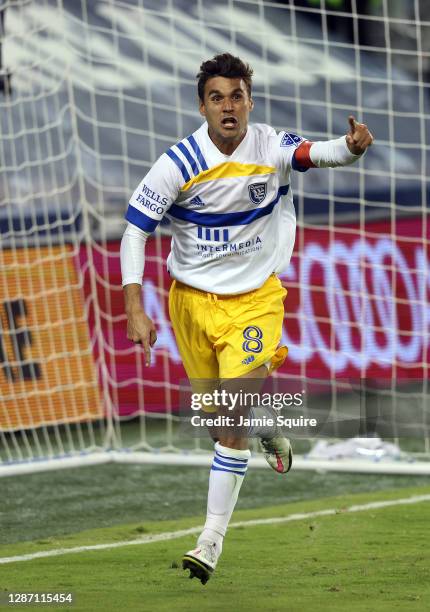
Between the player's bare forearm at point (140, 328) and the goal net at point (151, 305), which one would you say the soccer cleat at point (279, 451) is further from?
the goal net at point (151, 305)

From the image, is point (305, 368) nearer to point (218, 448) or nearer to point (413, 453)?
point (413, 453)

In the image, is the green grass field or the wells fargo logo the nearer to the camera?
the green grass field

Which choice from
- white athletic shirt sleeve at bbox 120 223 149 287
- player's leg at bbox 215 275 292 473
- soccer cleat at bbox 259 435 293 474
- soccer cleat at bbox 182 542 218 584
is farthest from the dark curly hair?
soccer cleat at bbox 182 542 218 584

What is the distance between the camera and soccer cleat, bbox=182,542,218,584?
5.32 m

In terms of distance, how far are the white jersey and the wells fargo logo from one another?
13.5 ft

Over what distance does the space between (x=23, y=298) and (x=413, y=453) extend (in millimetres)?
2992

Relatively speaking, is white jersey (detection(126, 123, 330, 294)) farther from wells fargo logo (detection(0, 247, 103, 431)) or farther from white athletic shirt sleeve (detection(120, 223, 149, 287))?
wells fargo logo (detection(0, 247, 103, 431))

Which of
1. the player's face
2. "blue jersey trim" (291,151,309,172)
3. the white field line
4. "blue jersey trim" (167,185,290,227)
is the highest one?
the player's face

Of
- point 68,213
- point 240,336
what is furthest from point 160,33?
point 240,336

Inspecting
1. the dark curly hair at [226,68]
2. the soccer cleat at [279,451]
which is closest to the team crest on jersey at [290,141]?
the dark curly hair at [226,68]

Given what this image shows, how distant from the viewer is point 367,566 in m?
6.08

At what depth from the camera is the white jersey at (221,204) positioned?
577 cm

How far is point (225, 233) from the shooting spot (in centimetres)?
587

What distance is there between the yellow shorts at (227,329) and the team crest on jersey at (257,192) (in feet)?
1.19
